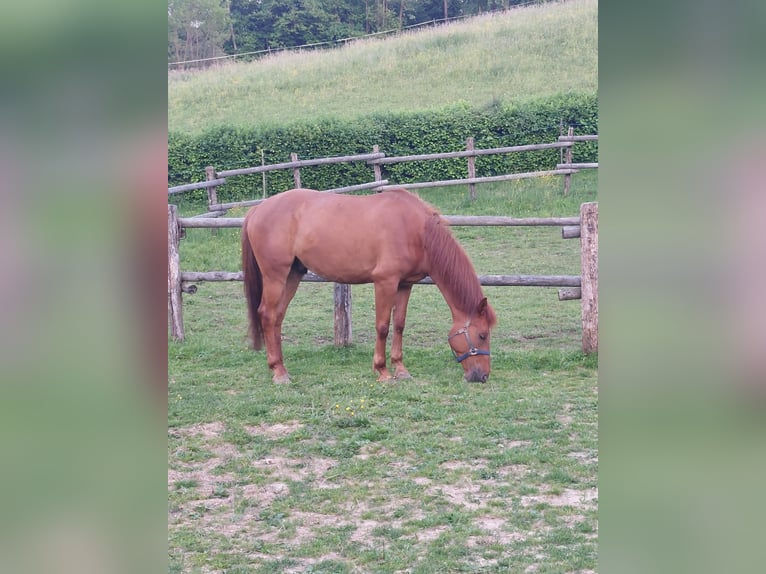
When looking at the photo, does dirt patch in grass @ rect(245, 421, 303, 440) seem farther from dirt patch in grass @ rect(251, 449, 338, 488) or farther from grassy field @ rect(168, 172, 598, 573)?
dirt patch in grass @ rect(251, 449, 338, 488)

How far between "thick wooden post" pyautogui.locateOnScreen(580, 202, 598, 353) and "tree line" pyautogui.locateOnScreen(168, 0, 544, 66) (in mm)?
19695

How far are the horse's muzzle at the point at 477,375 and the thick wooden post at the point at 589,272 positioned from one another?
1155 mm

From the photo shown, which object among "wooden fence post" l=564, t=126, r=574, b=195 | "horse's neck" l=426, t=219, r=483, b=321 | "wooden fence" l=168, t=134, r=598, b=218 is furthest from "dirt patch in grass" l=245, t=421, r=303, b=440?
"wooden fence post" l=564, t=126, r=574, b=195

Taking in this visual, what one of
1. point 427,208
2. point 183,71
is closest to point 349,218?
point 427,208

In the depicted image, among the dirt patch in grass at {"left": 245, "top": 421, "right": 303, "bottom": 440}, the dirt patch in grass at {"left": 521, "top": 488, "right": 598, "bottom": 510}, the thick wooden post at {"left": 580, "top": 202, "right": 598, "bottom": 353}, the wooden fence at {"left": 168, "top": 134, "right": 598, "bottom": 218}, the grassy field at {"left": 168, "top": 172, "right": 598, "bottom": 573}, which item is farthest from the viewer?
the wooden fence at {"left": 168, "top": 134, "right": 598, "bottom": 218}

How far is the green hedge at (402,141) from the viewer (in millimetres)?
16234

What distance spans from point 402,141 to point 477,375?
12210 mm

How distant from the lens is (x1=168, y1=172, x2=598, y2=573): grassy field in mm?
3207
